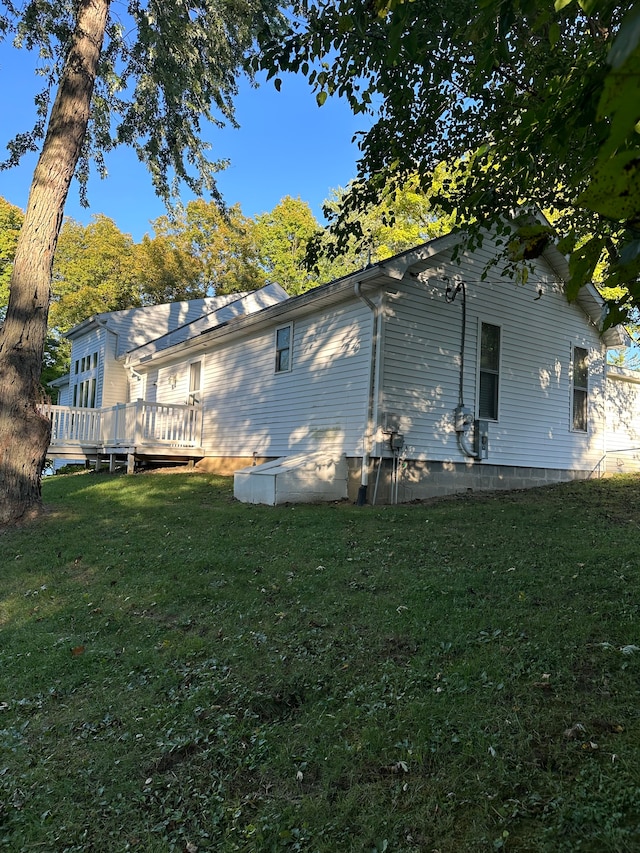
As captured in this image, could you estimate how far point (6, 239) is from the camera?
29641 millimetres

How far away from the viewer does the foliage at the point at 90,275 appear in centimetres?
3142

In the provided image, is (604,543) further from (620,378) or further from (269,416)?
(620,378)

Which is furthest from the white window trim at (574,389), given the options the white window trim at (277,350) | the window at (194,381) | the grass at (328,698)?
the window at (194,381)

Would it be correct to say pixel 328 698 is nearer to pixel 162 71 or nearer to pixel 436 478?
pixel 436 478

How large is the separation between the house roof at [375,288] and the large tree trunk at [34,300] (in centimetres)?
411

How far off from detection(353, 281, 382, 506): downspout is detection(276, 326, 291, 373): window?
2592mm

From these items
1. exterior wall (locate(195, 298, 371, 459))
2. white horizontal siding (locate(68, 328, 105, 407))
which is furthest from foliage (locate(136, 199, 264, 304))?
exterior wall (locate(195, 298, 371, 459))

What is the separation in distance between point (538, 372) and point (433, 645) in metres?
9.09

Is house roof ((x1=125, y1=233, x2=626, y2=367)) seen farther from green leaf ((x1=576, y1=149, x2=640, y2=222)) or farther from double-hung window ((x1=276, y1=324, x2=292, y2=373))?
green leaf ((x1=576, y1=149, x2=640, y2=222))

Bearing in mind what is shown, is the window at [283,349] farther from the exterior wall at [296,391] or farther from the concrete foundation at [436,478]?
the concrete foundation at [436,478]

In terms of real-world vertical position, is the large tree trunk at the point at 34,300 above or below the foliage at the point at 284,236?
→ below

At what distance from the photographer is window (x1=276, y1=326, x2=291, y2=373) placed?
37.4 feet

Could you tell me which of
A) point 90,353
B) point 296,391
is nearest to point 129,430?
point 296,391

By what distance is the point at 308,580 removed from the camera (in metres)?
4.89
